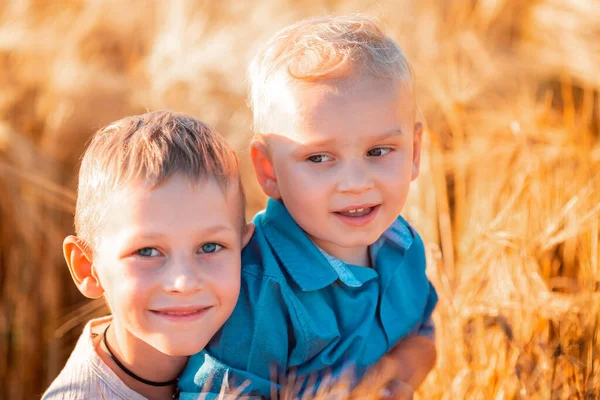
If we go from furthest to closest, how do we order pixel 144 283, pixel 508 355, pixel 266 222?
pixel 508 355 → pixel 266 222 → pixel 144 283

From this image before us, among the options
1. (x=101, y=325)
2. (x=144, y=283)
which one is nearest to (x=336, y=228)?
(x=144, y=283)

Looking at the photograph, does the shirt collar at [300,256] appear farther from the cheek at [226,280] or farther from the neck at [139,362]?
the neck at [139,362]

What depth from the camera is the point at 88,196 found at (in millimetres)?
1562

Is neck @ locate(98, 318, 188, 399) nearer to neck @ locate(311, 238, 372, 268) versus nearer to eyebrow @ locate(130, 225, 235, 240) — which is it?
eyebrow @ locate(130, 225, 235, 240)

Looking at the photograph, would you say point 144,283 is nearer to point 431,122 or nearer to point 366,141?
point 366,141

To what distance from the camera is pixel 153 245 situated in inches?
57.9

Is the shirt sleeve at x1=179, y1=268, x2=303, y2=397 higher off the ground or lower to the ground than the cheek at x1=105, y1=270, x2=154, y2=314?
lower

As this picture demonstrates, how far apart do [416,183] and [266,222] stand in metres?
1.25

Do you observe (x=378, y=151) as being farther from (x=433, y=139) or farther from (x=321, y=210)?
(x=433, y=139)

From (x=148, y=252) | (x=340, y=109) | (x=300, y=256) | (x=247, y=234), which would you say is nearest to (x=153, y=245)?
(x=148, y=252)

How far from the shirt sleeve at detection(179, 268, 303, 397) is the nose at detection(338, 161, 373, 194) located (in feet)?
0.80

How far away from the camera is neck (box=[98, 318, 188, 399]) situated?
162cm

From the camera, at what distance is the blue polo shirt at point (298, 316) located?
1597 mm

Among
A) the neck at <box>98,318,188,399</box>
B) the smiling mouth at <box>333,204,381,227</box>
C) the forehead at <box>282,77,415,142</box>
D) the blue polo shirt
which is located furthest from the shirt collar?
the neck at <box>98,318,188,399</box>
